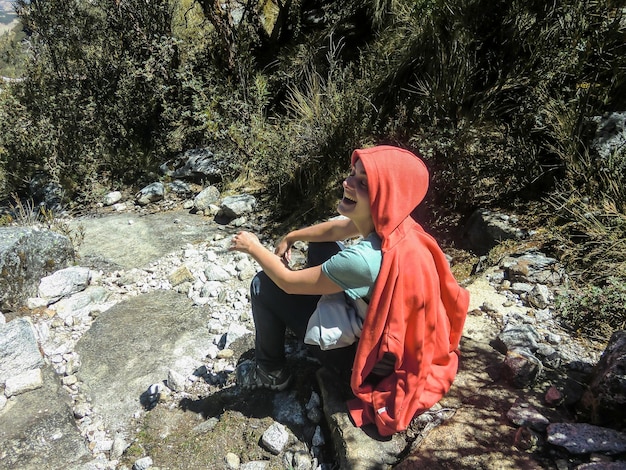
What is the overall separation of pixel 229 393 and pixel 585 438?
1.72m

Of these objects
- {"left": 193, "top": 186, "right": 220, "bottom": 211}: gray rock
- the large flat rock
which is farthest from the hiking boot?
{"left": 193, "top": 186, "right": 220, "bottom": 211}: gray rock

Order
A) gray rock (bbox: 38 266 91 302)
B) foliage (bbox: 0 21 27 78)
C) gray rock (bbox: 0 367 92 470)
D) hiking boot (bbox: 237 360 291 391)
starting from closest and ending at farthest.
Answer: gray rock (bbox: 0 367 92 470)
hiking boot (bbox: 237 360 291 391)
gray rock (bbox: 38 266 91 302)
foliage (bbox: 0 21 27 78)

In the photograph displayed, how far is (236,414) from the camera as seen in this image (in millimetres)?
2365

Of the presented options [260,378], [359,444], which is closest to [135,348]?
[260,378]

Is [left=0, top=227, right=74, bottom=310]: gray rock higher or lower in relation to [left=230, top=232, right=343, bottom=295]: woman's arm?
A: lower

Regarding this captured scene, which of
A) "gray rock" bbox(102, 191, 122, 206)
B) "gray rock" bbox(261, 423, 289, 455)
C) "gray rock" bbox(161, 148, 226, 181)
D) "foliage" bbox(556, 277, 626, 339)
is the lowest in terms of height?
"gray rock" bbox(261, 423, 289, 455)

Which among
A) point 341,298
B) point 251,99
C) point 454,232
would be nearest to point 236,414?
point 341,298

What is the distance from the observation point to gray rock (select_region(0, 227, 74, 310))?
11.1ft

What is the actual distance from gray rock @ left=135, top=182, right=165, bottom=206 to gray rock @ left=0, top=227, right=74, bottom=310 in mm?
1323

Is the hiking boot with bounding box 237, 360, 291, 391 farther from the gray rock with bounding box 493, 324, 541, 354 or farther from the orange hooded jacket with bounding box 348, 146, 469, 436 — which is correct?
the gray rock with bounding box 493, 324, 541, 354

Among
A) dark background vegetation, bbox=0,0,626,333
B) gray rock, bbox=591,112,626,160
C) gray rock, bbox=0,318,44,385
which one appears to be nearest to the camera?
gray rock, bbox=0,318,44,385

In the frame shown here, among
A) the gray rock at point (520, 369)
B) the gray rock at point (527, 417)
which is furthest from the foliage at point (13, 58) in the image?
the gray rock at point (527, 417)

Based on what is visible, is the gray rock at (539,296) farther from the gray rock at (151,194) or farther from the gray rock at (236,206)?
the gray rock at (151,194)

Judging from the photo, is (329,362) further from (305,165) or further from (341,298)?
(305,165)
